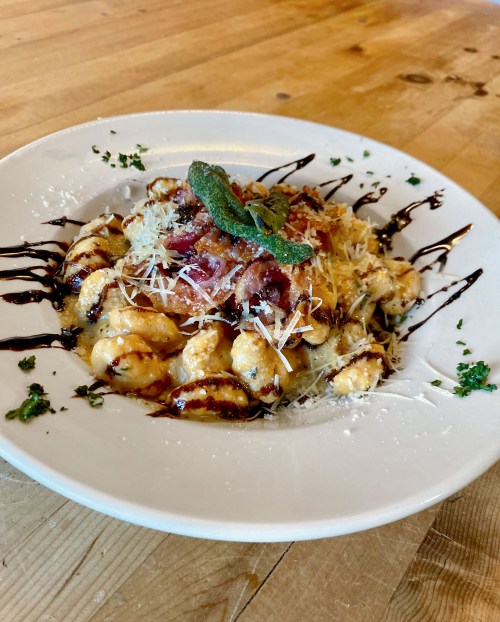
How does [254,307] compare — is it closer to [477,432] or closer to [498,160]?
[477,432]

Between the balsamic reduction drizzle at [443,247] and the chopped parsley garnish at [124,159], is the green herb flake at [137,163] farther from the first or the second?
the balsamic reduction drizzle at [443,247]

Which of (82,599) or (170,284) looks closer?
(82,599)

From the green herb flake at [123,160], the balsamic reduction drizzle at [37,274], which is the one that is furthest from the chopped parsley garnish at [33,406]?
the green herb flake at [123,160]

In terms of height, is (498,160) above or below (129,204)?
below

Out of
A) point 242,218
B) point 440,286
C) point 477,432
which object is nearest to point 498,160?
point 440,286

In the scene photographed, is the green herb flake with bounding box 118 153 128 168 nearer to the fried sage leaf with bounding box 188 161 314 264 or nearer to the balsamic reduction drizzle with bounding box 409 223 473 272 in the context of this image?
the fried sage leaf with bounding box 188 161 314 264

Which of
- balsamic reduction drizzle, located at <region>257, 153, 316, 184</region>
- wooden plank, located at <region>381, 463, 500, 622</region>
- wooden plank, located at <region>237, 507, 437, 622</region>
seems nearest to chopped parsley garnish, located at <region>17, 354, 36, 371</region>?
wooden plank, located at <region>237, 507, 437, 622</region>
